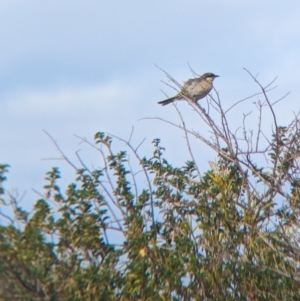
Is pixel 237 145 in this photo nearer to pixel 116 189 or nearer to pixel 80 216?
pixel 116 189

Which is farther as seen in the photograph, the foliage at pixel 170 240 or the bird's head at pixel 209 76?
the bird's head at pixel 209 76

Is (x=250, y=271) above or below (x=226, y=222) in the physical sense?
below

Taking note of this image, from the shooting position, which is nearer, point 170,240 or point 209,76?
point 170,240

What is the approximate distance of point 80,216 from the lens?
5.54 meters

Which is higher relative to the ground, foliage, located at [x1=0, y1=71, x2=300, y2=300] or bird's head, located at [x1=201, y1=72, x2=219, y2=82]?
bird's head, located at [x1=201, y1=72, x2=219, y2=82]

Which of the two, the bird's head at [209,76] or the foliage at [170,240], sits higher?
the bird's head at [209,76]

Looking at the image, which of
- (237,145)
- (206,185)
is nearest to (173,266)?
(206,185)

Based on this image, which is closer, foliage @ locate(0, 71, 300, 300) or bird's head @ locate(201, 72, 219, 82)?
foliage @ locate(0, 71, 300, 300)

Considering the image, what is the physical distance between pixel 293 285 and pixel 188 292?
2.37 feet

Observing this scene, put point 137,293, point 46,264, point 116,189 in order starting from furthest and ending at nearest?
point 116,189 < point 137,293 < point 46,264

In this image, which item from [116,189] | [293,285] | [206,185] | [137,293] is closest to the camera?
[137,293]

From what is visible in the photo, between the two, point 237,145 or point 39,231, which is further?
point 237,145

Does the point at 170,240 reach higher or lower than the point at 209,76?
lower

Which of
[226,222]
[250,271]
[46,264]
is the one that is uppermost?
[226,222]
